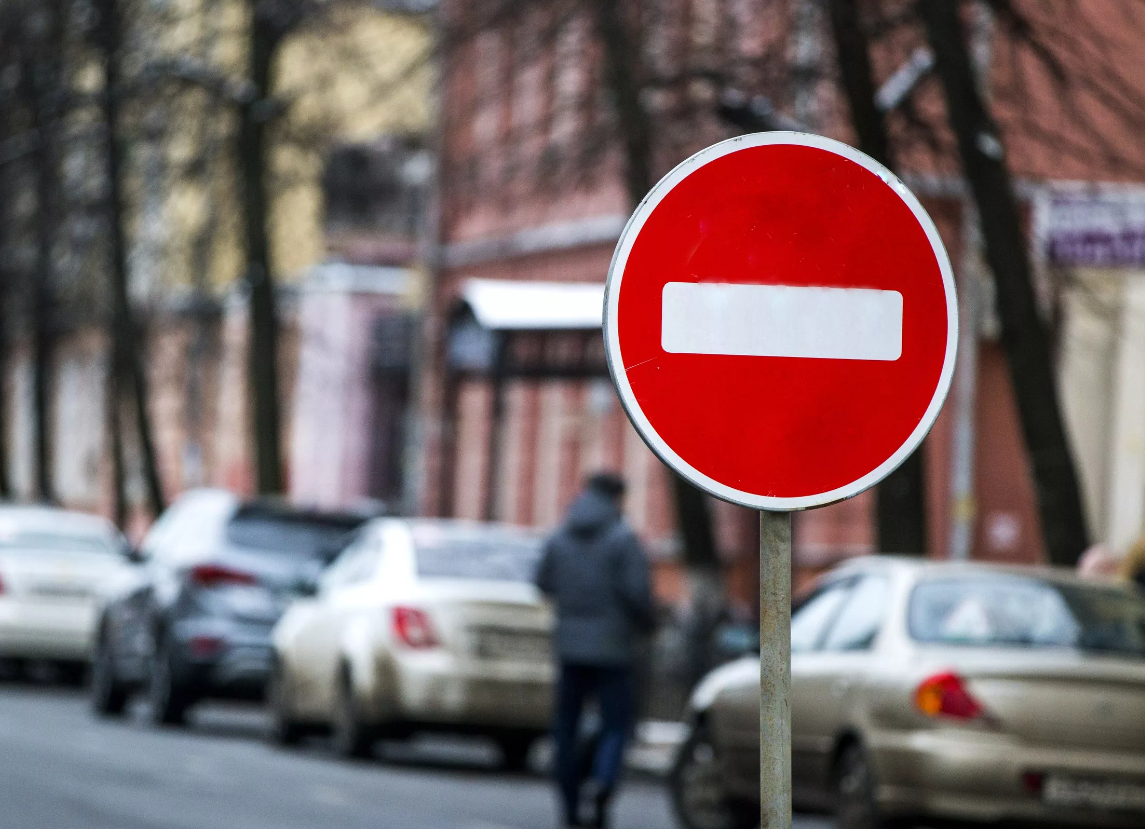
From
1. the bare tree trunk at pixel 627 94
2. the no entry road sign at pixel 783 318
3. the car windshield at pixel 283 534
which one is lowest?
the car windshield at pixel 283 534

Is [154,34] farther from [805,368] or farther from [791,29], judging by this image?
[805,368]

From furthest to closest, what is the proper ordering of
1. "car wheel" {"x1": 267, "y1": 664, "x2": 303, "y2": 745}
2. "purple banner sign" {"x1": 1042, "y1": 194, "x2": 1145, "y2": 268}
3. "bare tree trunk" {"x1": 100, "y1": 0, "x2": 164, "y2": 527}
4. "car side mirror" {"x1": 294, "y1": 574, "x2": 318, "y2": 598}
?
"bare tree trunk" {"x1": 100, "y1": 0, "x2": 164, "y2": 527}, "car wheel" {"x1": 267, "y1": 664, "x2": 303, "y2": 745}, "car side mirror" {"x1": 294, "y1": 574, "x2": 318, "y2": 598}, "purple banner sign" {"x1": 1042, "y1": 194, "x2": 1145, "y2": 268}

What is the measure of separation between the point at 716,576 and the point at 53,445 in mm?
41642

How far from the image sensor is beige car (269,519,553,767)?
16.7 metres

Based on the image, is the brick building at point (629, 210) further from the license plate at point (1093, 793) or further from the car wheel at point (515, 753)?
the license plate at point (1093, 793)

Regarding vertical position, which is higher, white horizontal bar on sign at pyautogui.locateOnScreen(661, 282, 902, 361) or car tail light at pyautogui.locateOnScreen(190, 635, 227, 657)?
white horizontal bar on sign at pyautogui.locateOnScreen(661, 282, 902, 361)

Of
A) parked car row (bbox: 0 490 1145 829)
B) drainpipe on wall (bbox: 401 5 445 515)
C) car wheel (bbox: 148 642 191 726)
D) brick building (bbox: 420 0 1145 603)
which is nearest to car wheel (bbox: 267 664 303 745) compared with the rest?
parked car row (bbox: 0 490 1145 829)

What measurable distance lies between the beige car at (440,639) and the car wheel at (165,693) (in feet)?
8.73

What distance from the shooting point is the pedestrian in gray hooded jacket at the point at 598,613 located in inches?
542

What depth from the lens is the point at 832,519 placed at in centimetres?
3039

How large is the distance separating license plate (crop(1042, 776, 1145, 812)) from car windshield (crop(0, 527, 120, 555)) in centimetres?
1493

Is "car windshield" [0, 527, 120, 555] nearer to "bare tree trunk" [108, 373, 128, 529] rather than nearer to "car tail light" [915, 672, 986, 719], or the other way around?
"car tail light" [915, 672, 986, 719]

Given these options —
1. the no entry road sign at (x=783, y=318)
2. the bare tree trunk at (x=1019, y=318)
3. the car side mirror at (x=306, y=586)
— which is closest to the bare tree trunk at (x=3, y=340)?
the car side mirror at (x=306, y=586)

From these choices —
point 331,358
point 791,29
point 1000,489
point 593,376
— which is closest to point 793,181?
point 791,29
